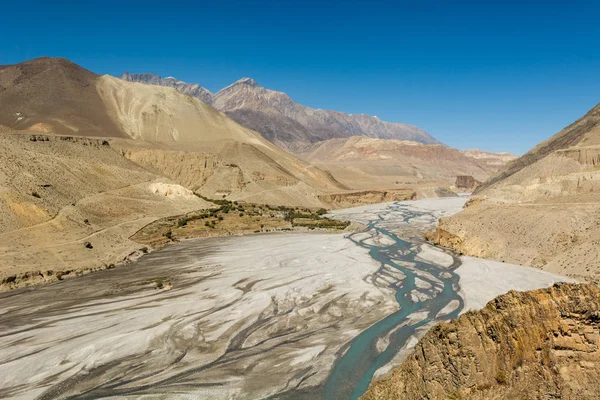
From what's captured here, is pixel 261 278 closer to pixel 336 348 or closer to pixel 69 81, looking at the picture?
pixel 336 348

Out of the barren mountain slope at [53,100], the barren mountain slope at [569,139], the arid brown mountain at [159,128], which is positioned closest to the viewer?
the barren mountain slope at [569,139]

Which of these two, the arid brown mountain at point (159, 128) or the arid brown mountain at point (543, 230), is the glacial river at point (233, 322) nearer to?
the arid brown mountain at point (543, 230)

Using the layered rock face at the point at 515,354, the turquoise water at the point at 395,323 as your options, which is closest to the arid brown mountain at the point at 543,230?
the turquoise water at the point at 395,323

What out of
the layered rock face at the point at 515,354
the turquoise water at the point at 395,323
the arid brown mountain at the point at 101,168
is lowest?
the turquoise water at the point at 395,323

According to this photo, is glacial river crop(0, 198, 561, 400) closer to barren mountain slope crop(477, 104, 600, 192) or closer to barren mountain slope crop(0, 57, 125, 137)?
barren mountain slope crop(477, 104, 600, 192)

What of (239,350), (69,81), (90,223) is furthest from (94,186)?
(69,81)

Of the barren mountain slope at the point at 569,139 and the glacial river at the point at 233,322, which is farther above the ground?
the barren mountain slope at the point at 569,139

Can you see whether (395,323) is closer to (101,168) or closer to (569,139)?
(101,168)
